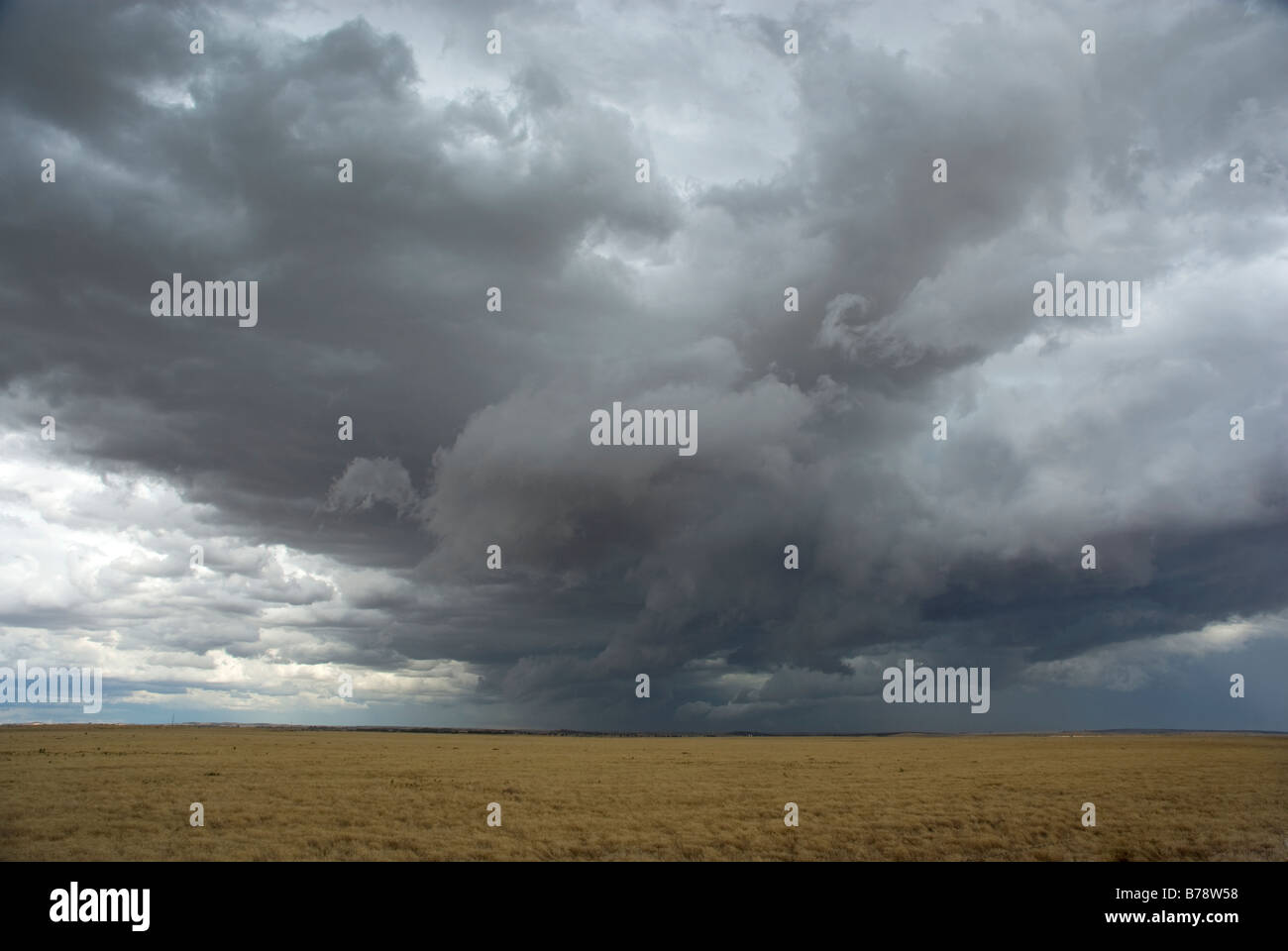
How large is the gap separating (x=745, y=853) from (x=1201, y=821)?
67.3 feet

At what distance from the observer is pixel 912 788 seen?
44.2 meters

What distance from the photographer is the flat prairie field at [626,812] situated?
86.3ft

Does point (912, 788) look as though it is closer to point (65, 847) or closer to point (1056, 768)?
point (1056, 768)

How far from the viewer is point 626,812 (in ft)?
114

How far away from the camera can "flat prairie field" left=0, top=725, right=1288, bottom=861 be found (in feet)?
86.3
